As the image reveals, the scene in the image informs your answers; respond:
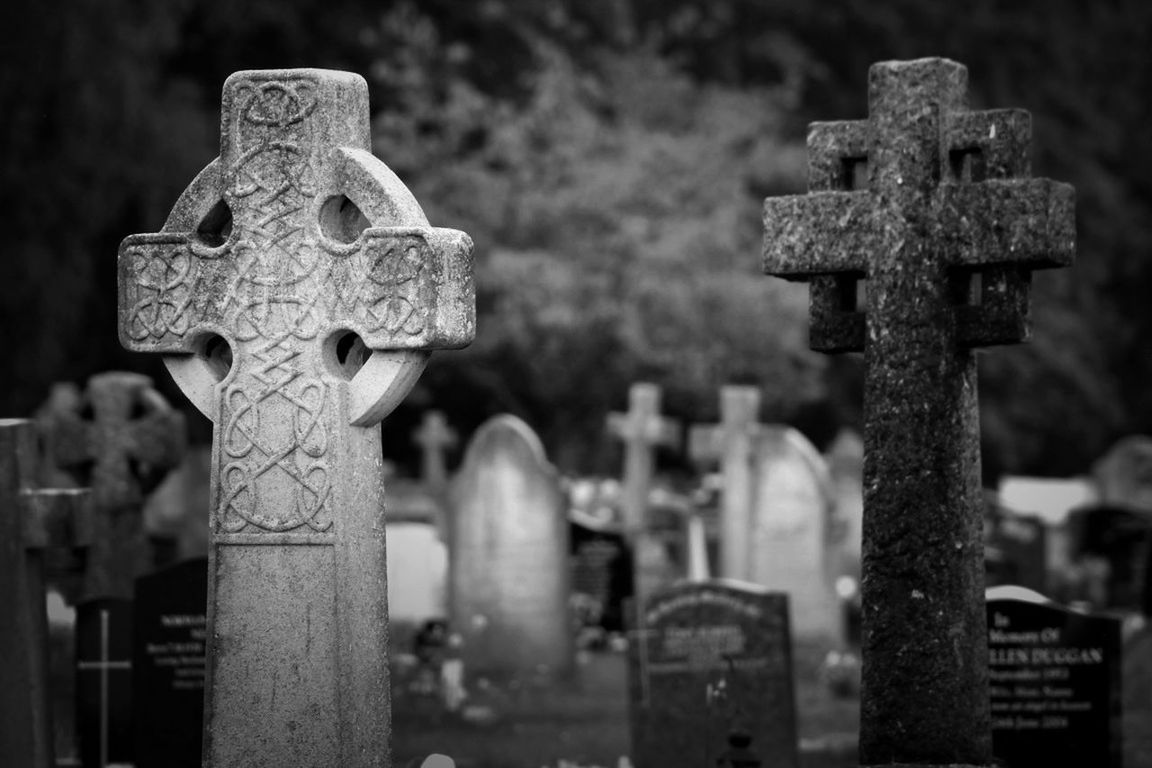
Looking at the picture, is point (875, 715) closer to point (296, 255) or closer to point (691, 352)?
point (296, 255)

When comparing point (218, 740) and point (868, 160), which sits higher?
point (868, 160)

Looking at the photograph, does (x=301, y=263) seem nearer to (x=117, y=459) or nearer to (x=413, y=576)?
(x=117, y=459)

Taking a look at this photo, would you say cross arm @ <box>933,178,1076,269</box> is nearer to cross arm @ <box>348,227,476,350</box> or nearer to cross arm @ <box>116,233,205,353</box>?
cross arm @ <box>348,227,476,350</box>

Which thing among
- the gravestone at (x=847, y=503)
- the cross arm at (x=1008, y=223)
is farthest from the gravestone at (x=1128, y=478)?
the cross arm at (x=1008, y=223)

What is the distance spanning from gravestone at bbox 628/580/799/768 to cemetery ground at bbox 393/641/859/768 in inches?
10.6

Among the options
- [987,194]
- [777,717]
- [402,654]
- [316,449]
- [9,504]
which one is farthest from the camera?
[402,654]

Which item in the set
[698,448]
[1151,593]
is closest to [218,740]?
[698,448]

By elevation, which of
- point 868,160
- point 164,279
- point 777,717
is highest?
point 868,160

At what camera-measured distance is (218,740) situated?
7602 mm

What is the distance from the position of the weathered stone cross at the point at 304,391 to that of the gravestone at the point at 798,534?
1094 centimetres

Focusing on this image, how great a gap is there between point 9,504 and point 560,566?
7.42 metres

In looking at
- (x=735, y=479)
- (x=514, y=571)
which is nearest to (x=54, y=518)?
(x=514, y=571)

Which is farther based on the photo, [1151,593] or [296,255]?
[1151,593]

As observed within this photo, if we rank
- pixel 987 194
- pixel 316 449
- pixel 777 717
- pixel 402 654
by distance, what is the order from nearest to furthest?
pixel 316 449 < pixel 987 194 < pixel 777 717 < pixel 402 654
